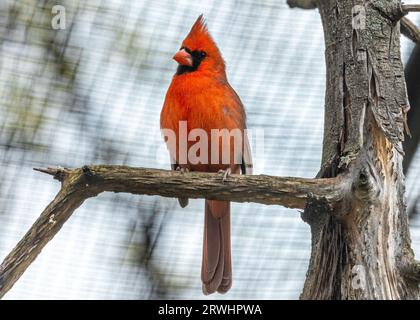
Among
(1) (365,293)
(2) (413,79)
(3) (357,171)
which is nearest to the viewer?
(1) (365,293)

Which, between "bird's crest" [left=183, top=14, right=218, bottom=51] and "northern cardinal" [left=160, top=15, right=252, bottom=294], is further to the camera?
"bird's crest" [left=183, top=14, right=218, bottom=51]

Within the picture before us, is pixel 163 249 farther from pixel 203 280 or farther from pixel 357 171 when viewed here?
pixel 357 171

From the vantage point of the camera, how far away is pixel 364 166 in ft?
7.69

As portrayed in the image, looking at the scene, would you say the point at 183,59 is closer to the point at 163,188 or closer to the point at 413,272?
the point at 163,188

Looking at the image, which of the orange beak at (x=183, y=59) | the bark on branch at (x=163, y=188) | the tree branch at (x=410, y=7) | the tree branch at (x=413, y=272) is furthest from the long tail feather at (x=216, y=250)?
the tree branch at (x=410, y=7)

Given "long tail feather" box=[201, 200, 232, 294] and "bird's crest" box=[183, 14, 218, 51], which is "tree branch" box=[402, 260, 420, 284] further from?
"bird's crest" box=[183, 14, 218, 51]

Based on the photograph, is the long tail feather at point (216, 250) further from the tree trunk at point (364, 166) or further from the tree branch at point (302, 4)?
the tree branch at point (302, 4)

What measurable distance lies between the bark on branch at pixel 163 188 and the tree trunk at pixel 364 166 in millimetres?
64

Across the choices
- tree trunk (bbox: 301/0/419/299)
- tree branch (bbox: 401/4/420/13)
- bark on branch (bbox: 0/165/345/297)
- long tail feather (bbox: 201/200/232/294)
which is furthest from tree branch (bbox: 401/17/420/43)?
long tail feather (bbox: 201/200/232/294)

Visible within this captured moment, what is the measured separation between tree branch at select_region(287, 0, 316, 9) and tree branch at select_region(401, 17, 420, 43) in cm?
44

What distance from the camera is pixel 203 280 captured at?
3201 mm

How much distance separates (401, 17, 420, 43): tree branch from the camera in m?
2.98
